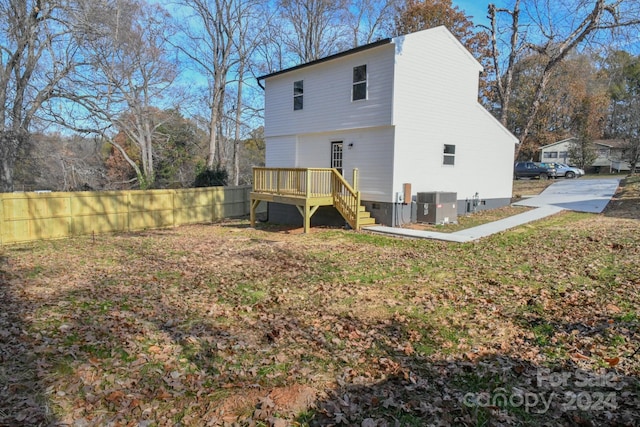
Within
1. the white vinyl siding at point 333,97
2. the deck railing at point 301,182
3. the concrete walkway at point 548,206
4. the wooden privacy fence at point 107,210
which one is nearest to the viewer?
the concrete walkway at point 548,206

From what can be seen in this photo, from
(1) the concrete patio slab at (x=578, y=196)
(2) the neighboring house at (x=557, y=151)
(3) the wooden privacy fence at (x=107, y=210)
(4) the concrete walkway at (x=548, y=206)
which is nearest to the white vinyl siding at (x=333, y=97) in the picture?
(4) the concrete walkway at (x=548, y=206)

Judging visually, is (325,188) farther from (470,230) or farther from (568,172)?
(568,172)

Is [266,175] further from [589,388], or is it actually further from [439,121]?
[589,388]

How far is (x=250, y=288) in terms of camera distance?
6.75 m

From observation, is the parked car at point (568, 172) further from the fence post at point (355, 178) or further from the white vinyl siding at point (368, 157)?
the fence post at point (355, 178)

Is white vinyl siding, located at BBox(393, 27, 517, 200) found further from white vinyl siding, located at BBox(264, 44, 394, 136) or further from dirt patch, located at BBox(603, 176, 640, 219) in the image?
dirt patch, located at BBox(603, 176, 640, 219)

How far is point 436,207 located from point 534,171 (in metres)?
25.6

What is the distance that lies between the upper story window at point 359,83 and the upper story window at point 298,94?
2.80 metres

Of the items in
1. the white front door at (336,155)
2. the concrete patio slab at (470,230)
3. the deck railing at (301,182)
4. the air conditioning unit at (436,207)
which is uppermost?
the white front door at (336,155)

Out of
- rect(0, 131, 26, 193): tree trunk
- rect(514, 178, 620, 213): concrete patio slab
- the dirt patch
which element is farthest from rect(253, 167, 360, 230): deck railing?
rect(514, 178, 620, 213): concrete patio slab

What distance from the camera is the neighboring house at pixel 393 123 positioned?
517 inches

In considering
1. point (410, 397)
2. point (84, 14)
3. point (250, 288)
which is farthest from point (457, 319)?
point (84, 14)

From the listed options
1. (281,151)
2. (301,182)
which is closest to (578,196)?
(281,151)

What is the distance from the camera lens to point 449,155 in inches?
592
